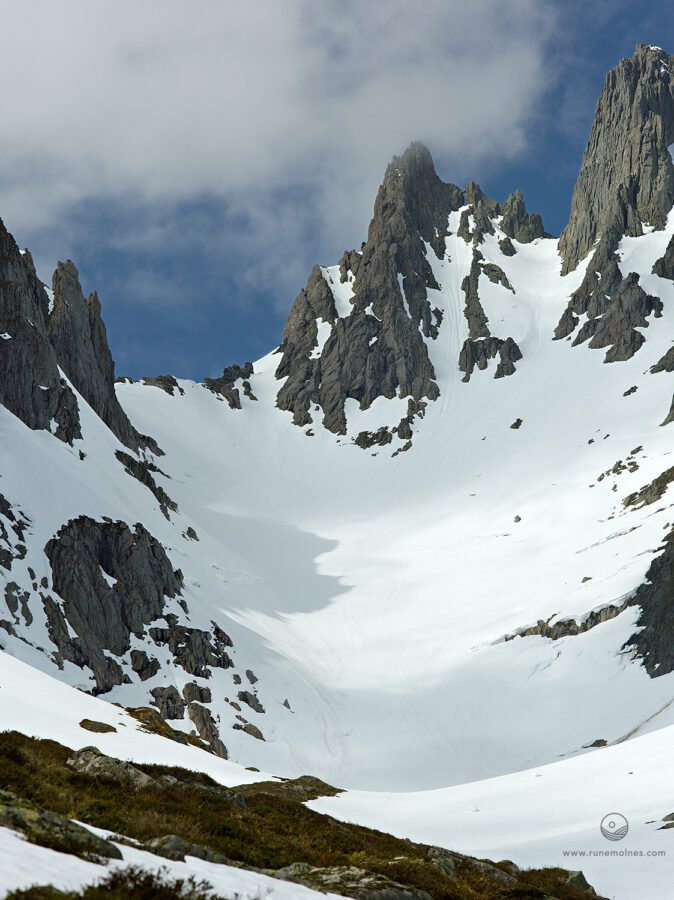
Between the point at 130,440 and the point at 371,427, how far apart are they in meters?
64.9

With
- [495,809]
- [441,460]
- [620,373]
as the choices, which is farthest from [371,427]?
[495,809]

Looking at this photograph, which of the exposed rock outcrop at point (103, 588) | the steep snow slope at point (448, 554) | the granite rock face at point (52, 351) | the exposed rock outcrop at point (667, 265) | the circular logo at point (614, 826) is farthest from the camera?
the exposed rock outcrop at point (667, 265)

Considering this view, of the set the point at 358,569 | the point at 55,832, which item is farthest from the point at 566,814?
the point at 358,569

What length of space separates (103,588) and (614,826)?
58934 millimetres

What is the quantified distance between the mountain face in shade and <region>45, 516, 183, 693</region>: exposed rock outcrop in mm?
287

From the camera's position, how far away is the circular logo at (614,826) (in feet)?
95.1

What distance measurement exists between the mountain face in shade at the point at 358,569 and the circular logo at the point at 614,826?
111cm

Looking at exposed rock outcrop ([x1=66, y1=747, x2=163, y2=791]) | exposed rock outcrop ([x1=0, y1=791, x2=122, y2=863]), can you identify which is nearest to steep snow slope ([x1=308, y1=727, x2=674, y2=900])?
exposed rock outcrop ([x1=66, y1=747, x2=163, y2=791])

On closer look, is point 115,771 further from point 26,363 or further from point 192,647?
point 26,363

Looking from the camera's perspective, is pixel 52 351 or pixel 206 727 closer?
pixel 206 727

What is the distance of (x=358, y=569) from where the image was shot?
122625mm

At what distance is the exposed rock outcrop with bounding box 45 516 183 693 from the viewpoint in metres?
69.6

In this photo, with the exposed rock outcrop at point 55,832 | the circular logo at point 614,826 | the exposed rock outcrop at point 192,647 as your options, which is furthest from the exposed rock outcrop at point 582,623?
the exposed rock outcrop at point 55,832

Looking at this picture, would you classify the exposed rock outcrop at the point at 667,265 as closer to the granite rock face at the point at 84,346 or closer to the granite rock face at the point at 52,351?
the granite rock face at the point at 52,351
